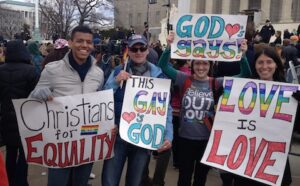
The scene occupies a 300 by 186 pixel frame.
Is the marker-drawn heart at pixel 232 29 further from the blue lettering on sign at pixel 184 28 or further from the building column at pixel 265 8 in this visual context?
the building column at pixel 265 8

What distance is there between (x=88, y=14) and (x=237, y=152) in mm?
58598

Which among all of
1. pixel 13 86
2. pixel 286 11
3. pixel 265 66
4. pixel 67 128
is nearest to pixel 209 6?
pixel 286 11

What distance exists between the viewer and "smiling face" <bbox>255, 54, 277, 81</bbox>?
144 inches

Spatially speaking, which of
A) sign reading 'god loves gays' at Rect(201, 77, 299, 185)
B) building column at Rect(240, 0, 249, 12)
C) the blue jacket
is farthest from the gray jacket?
building column at Rect(240, 0, 249, 12)

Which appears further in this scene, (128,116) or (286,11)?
(286,11)

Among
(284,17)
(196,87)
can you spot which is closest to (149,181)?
(196,87)

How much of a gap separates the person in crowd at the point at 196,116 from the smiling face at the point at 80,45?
107 centimetres

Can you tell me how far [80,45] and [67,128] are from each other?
0.78m

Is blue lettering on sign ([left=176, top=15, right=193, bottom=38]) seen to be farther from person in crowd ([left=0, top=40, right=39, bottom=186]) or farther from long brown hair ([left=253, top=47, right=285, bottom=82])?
person in crowd ([left=0, top=40, right=39, bottom=186])

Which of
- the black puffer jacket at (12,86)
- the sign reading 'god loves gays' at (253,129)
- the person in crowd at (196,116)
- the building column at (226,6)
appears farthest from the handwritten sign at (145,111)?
the building column at (226,6)

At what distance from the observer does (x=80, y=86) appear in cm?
364

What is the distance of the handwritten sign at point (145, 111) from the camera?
3760 mm

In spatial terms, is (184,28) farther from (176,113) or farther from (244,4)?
(244,4)

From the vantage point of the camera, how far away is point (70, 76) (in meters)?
3.55
